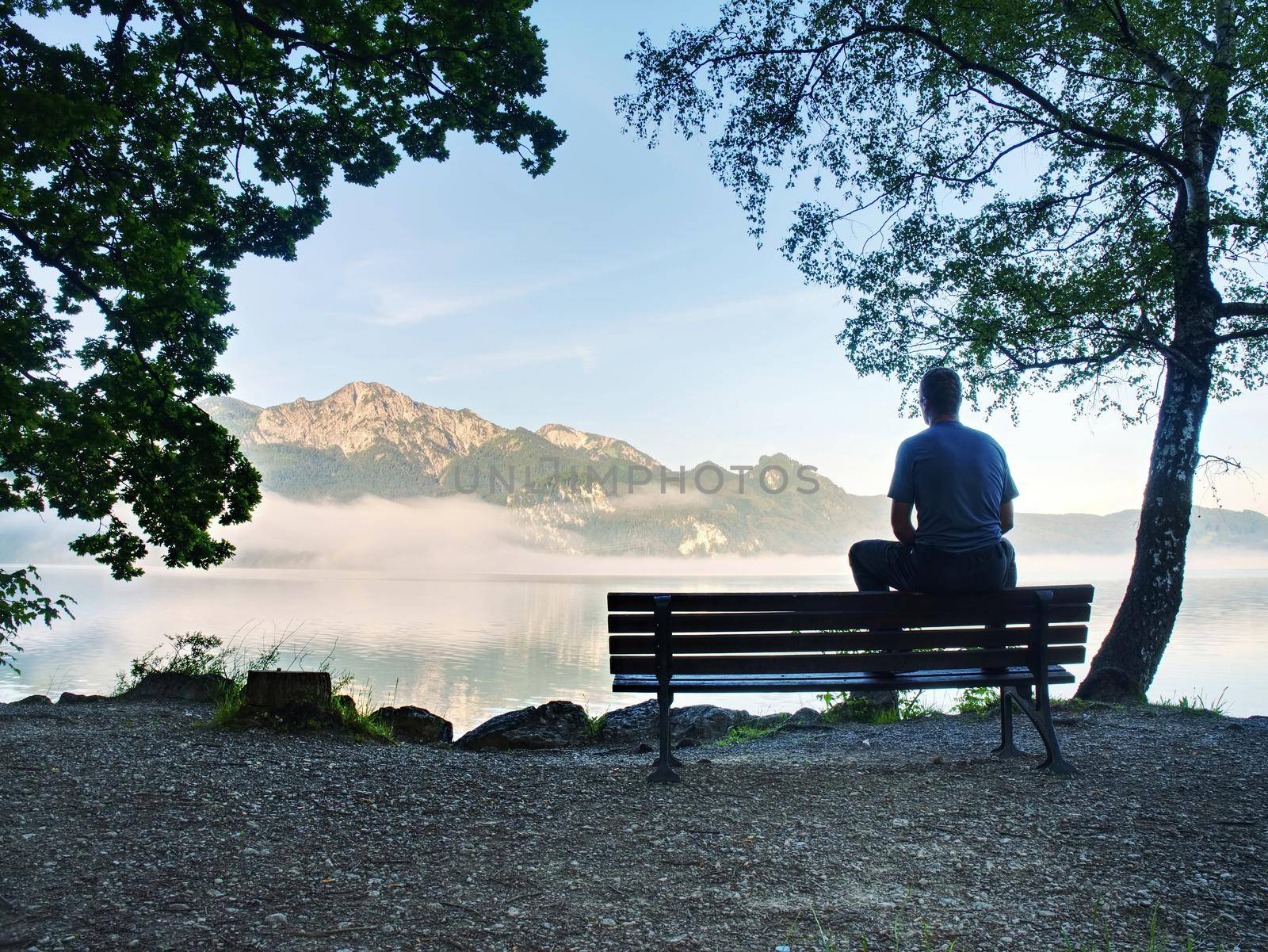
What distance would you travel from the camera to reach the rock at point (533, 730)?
8.55 meters

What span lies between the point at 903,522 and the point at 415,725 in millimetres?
5483

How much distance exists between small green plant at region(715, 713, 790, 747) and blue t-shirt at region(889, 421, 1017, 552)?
3688 mm

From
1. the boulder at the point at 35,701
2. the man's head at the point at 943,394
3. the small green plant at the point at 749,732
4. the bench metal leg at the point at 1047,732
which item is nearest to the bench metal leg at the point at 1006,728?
the bench metal leg at the point at 1047,732

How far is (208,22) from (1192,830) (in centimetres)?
1187

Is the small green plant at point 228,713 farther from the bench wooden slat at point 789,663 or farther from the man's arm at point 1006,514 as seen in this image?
the man's arm at point 1006,514

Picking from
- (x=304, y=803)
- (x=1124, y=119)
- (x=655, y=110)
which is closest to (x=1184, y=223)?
(x=1124, y=119)

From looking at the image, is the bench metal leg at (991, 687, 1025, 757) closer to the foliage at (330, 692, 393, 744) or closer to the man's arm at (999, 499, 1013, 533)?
the man's arm at (999, 499, 1013, 533)

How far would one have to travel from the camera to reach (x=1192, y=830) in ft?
14.6

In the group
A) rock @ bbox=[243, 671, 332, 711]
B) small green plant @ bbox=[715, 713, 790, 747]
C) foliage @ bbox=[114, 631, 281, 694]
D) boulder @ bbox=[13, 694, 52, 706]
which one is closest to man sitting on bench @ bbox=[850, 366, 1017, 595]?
small green plant @ bbox=[715, 713, 790, 747]

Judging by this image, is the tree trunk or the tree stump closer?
the tree stump

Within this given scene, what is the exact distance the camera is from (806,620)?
554 cm

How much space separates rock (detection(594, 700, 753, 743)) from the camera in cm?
924

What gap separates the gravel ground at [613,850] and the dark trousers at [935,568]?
49.2 inches

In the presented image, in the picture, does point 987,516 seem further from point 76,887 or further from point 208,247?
point 208,247
